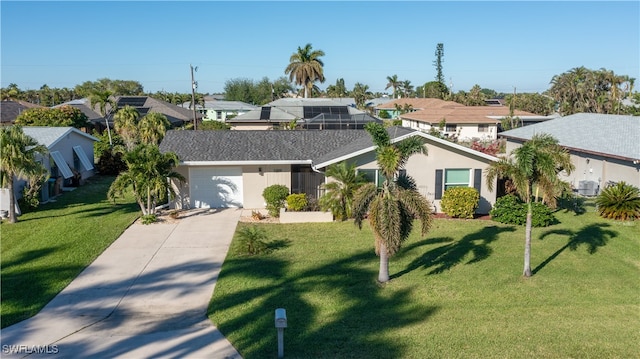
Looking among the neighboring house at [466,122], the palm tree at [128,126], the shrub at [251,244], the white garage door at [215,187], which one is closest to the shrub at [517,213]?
the shrub at [251,244]

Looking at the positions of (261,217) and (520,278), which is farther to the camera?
(261,217)

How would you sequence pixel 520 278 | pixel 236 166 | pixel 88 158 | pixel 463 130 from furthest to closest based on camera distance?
pixel 463 130
pixel 88 158
pixel 236 166
pixel 520 278

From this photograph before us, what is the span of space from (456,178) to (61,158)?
1875 cm

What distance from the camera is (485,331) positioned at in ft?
34.2

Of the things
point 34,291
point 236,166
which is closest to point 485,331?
point 34,291

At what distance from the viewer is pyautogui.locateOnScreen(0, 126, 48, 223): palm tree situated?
723 inches

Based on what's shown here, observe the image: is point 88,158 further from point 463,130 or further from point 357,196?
point 463,130

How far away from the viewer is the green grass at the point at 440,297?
9.85 m

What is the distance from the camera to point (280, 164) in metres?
22.0

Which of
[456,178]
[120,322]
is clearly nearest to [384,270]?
[120,322]

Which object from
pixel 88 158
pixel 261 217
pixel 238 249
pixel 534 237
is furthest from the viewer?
pixel 88 158

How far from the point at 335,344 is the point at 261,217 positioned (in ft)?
36.7

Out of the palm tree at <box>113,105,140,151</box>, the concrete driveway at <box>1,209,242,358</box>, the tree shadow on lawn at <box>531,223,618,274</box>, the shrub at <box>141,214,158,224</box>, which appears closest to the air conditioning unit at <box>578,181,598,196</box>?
the tree shadow on lawn at <box>531,223,618,274</box>

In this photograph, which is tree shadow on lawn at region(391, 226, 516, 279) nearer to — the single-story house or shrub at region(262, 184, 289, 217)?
shrub at region(262, 184, 289, 217)
